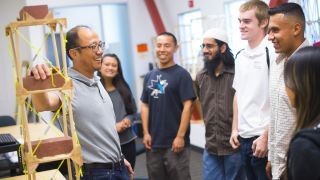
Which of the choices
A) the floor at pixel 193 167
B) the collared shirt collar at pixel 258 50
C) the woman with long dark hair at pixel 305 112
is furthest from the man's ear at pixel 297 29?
the floor at pixel 193 167

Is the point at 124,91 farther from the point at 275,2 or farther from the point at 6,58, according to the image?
the point at 6,58

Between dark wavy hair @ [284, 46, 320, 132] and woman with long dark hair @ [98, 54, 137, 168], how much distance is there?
1950mm

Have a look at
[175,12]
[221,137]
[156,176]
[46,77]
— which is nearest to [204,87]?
[221,137]

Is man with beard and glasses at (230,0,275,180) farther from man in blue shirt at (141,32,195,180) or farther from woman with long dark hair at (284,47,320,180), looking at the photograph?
woman with long dark hair at (284,47,320,180)

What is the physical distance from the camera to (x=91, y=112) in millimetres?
1995

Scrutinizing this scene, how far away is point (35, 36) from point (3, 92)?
3.60 feet

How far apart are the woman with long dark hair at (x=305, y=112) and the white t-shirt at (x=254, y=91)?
32.5 inches

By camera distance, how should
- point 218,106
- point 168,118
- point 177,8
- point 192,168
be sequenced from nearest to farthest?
point 218,106 < point 168,118 < point 192,168 < point 177,8

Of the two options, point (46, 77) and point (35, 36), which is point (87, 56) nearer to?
point (46, 77)

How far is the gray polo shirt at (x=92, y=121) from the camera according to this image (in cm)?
198

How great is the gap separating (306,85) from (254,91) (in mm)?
964

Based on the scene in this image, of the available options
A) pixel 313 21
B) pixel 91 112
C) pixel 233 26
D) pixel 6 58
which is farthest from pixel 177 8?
pixel 91 112

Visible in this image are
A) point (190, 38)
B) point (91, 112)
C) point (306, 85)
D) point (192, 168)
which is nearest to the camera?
point (306, 85)

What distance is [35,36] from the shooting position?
21.1 feet
